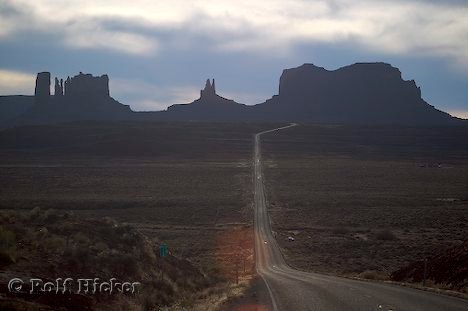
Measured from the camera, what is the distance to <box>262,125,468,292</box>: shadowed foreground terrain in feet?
109

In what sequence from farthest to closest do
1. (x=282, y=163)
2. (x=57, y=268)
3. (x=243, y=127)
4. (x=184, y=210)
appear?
(x=243, y=127) → (x=282, y=163) → (x=184, y=210) → (x=57, y=268)

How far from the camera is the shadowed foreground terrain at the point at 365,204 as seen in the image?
109ft

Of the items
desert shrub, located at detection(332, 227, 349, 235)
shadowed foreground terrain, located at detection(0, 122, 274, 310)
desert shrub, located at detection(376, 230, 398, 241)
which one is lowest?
desert shrub, located at detection(332, 227, 349, 235)

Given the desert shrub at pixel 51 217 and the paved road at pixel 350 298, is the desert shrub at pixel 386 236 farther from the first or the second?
the desert shrub at pixel 51 217

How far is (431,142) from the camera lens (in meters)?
146

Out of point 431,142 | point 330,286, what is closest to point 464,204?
point 330,286

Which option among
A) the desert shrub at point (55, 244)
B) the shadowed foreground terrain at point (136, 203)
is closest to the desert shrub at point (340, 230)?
the shadowed foreground terrain at point (136, 203)

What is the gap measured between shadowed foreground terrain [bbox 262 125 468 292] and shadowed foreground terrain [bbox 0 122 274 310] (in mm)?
4661

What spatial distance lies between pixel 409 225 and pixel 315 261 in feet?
49.5

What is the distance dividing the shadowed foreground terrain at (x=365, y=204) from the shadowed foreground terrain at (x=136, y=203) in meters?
4.66

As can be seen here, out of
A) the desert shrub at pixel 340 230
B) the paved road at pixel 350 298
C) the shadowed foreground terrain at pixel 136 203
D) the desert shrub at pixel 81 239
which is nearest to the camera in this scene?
the paved road at pixel 350 298

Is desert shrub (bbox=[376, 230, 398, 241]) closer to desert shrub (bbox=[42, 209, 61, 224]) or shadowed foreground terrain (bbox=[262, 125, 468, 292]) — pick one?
shadowed foreground terrain (bbox=[262, 125, 468, 292])

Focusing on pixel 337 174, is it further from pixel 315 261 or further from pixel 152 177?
pixel 315 261

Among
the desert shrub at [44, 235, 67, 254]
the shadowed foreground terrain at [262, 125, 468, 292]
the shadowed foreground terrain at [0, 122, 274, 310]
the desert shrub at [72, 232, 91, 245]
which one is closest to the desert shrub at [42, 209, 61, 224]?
the shadowed foreground terrain at [0, 122, 274, 310]
